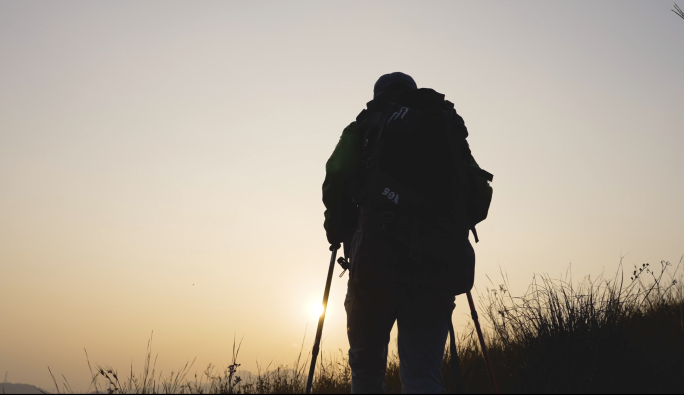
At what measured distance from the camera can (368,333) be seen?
2896mm

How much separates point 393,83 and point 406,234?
1.11 metres

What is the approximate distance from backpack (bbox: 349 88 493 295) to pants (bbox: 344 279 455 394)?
0.48 ft

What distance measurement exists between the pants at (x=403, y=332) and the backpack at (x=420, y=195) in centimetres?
15

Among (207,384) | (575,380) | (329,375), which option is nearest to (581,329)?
(575,380)

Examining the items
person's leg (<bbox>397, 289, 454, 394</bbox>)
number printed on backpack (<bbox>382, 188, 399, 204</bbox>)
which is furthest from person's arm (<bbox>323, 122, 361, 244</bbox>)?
person's leg (<bbox>397, 289, 454, 394</bbox>)

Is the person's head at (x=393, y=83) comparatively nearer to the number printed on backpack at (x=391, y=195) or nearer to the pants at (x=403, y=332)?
the number printed on backpack at (x=391, y=195)

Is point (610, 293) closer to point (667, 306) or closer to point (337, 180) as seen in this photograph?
point (667, 306)

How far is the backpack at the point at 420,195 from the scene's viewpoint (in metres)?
2.76

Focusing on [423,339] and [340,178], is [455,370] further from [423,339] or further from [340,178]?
[340,178]

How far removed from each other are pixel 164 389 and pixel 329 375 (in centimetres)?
144

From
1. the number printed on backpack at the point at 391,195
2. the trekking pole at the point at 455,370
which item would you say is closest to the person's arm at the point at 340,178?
the number printed on backpack at the point at 391,195

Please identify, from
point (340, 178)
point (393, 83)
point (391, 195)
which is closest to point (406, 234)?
point (391, 195)

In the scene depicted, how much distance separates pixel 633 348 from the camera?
3900 millimetres

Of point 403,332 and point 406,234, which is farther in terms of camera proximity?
point 403,332
